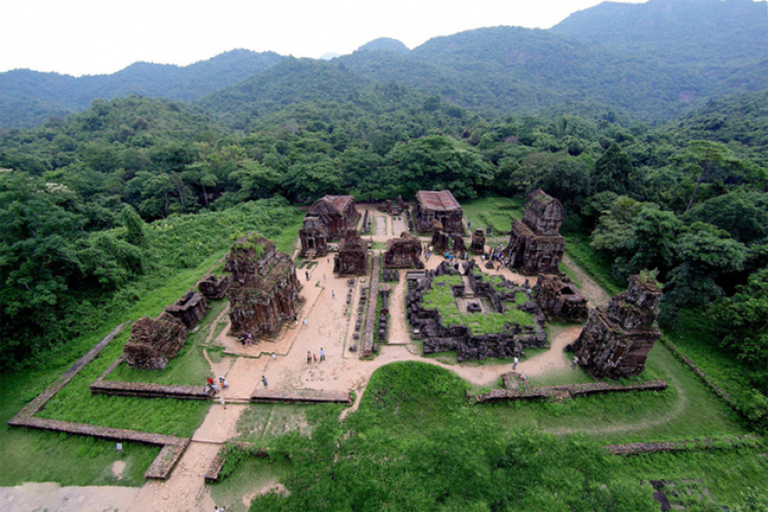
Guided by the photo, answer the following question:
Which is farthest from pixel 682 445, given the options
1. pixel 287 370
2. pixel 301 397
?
pixel 287 370

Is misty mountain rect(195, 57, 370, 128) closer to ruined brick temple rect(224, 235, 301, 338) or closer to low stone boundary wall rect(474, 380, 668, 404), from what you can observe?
ruined brick temple rect(224, 235, 301, 338)

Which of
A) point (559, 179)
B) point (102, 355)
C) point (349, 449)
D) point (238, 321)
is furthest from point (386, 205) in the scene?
point (349, 449)

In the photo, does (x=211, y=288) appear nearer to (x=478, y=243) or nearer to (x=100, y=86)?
(x=478, y=243)

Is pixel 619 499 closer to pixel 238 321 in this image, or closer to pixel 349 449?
pixel 349 449

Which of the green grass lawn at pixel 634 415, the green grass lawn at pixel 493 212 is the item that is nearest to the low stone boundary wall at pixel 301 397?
the green grass lawn at pixel 634 415

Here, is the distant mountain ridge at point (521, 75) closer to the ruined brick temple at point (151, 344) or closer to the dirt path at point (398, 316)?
the dirt path at point (398, 316)

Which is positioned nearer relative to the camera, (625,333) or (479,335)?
(625,333)

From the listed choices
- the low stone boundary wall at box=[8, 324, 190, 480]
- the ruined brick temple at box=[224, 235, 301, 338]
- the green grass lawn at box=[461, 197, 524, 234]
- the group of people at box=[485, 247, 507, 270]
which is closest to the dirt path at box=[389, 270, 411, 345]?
the ruined brick temple at box=[224, 235, 301, 338]
